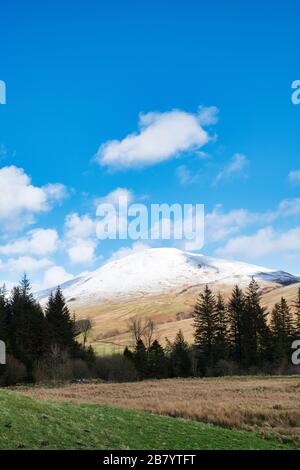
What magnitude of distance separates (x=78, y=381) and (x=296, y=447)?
182ft

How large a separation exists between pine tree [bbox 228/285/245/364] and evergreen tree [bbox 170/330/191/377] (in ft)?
35.1

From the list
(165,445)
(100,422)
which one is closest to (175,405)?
(100,422)

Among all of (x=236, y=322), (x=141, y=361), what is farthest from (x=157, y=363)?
(x=236, y=322)

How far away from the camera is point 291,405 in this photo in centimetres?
3941

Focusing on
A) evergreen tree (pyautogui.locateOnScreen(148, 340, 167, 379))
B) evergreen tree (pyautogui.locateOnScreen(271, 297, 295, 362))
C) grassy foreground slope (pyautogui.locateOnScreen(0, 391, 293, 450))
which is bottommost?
evergreen tree (pyautogui.locateOnScreen(148, 340, 167, 379))

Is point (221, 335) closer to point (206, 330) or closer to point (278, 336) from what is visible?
point (206, 330)

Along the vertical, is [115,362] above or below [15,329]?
below

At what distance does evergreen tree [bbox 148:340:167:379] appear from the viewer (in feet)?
338

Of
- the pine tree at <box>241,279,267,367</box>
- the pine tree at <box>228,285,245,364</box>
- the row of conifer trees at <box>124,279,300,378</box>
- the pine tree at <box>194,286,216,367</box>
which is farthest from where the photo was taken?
the pine tree at <box>228,285,245,364</box>

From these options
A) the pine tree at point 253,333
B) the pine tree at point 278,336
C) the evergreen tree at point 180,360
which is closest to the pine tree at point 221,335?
the pine tree at point 253,333

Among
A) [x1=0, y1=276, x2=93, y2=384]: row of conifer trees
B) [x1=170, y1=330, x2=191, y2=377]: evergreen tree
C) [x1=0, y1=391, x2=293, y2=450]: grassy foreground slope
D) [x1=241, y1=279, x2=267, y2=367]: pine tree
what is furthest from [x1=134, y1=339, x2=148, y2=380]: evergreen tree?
[x1=0, y1=391, x2=293, y2=450]: grassy foreground slope

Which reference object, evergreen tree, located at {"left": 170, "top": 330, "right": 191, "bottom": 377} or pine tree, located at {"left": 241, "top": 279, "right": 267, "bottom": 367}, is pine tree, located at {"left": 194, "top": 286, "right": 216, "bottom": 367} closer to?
evergreen tree, located at {"left": 170, "top": 330, "right": 191, "bottom": 377}

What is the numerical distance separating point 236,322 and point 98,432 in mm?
86871

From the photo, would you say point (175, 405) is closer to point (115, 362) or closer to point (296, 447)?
point (296, 447)
